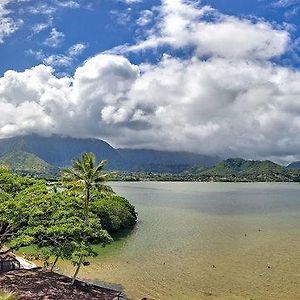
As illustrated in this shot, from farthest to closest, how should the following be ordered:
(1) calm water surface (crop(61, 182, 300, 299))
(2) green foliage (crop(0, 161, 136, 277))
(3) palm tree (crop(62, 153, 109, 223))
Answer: (1) calm water surface (crop(61, 182, 300, 299)), (3) palm tree (crop(62, 153, 109, 223)), (2) green foliage (crop(0, 161, 136, 277))

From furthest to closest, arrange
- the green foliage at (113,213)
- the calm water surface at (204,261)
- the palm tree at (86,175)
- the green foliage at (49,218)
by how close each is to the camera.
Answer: the green foliage at (113,213) < the calm water surface at (204,261) < the palm tree at (86,175) < the green foliage at (49,218)

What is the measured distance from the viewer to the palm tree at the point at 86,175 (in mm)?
44219

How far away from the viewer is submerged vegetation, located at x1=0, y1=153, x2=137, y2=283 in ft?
124

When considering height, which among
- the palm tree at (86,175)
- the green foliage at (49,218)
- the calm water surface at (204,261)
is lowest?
the calm water surface at (204,261)

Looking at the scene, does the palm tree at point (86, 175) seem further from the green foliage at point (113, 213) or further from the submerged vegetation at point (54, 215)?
the green foliage at point (113, 213)

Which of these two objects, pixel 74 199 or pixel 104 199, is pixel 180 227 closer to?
pixel 104 199

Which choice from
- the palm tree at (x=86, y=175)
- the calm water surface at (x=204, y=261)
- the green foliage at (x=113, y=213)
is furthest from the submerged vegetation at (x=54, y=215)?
the green foliage at (x=113, y=213)

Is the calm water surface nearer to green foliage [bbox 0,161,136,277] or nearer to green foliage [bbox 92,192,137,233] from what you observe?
green foliage [bbox 92,192,137,233]

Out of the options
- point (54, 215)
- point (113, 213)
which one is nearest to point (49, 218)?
point (54, 215)

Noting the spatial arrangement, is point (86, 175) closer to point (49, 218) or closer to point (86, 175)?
point (86, 175)

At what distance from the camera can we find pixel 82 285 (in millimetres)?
41438

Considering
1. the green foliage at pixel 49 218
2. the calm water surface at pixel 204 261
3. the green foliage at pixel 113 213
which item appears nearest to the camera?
the green foliage at pixel 49 218

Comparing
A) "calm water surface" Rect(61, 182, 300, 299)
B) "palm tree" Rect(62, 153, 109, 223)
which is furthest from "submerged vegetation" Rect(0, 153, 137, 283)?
"calm water surface" Rect(61, 182, 300, 299)

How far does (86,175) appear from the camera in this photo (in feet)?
145
